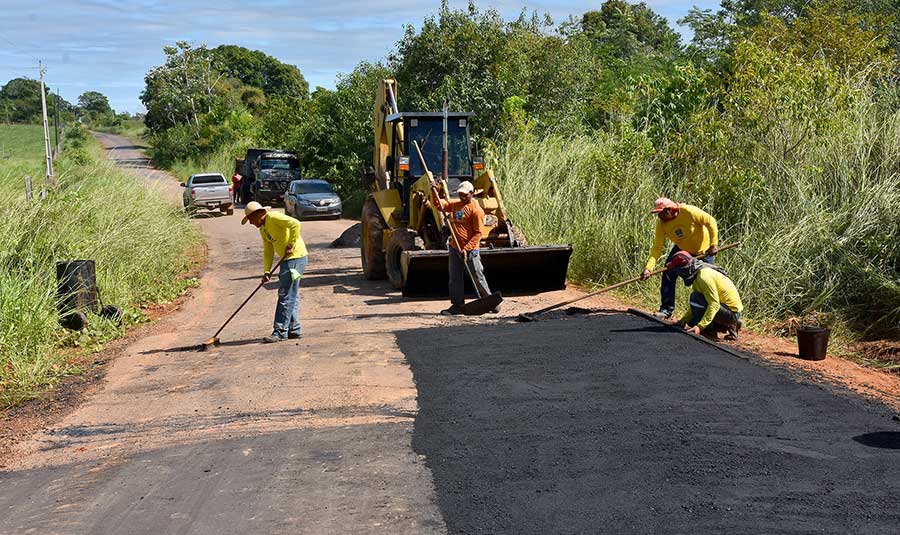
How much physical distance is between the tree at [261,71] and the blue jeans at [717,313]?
88976 millimetres

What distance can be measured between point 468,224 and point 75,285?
535cm

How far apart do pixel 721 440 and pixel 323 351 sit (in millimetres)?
5310

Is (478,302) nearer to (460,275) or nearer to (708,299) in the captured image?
(460,275)

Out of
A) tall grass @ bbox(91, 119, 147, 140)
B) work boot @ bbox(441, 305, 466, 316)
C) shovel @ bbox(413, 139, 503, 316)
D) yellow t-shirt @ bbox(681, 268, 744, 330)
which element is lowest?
work boot @ bbox(441, 305, 466, 316)

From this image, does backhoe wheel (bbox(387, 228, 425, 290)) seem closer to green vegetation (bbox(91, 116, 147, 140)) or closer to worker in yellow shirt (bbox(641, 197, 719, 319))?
worker in yellow shirt (bbox(641, 197, 719, 319))

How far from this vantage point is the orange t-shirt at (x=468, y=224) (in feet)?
43.1

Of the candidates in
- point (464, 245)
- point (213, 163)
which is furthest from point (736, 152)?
point (213, 163)

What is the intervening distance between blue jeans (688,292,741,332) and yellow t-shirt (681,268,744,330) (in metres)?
0.05

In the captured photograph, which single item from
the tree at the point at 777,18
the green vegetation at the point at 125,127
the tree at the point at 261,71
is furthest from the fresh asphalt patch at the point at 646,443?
the green vegetation at the point at 125,127

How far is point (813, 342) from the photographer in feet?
33.4

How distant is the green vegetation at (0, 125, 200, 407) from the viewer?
11.1 m

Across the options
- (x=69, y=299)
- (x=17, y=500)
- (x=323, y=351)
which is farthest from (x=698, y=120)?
(x=17, y=500)

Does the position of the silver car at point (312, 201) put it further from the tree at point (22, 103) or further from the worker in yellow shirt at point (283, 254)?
the tree at point (22, 103)

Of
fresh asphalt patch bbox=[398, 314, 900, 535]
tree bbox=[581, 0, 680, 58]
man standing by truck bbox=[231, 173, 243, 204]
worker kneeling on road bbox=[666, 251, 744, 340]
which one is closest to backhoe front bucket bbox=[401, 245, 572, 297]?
worker kneeling on road bbox=[666, 251, 744, 340]
